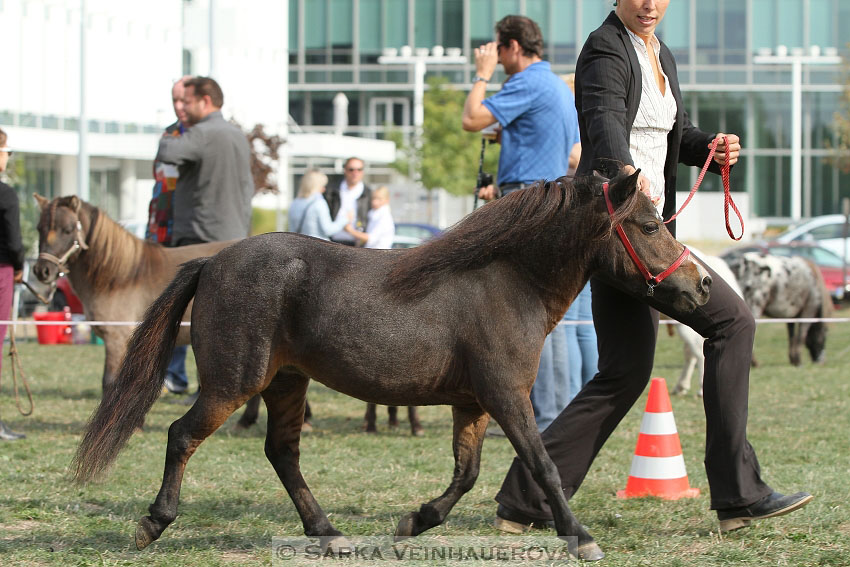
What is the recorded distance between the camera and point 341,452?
7.32m

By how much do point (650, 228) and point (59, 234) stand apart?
5458 millimetres

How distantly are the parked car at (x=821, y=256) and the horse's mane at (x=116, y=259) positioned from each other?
1299 centimetres

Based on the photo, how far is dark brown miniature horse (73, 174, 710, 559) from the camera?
164 inches

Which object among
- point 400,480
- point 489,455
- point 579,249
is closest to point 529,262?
point 579,249

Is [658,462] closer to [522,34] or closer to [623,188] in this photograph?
[623,188]

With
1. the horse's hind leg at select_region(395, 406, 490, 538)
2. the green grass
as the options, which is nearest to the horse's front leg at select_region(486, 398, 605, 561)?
the green grass

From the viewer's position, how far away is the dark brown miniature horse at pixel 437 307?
Answer: 164 inches

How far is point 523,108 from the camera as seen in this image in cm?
713

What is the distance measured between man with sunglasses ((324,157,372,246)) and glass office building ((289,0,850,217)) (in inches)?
1363

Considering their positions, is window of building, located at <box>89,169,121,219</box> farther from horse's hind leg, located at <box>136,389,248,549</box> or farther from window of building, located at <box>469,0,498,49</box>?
horse's hind leg, located at <box>136,389,248,549</box>

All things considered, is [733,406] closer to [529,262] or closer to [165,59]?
[529,262]

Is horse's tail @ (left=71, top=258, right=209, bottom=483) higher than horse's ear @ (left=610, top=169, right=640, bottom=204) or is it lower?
lower

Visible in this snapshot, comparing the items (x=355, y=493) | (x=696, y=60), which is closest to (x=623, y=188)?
(x=355, y=493)

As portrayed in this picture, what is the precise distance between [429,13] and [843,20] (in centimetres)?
1783
